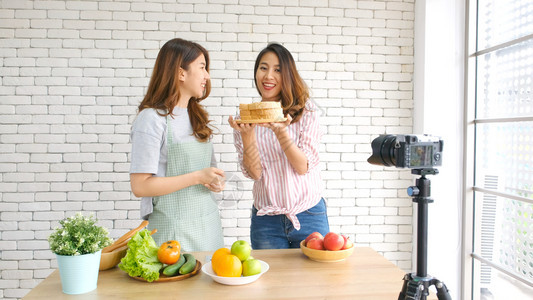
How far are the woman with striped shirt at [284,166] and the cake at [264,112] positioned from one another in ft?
0.45

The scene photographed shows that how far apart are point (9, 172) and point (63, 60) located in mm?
1149

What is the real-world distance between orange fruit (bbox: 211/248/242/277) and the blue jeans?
2.34 ft

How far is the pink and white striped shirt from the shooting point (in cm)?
247

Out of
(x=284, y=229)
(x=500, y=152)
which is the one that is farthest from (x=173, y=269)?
(x=500, y=152)

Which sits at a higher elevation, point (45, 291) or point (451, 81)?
point (451, 81)

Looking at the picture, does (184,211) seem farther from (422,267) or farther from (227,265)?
(422,267)

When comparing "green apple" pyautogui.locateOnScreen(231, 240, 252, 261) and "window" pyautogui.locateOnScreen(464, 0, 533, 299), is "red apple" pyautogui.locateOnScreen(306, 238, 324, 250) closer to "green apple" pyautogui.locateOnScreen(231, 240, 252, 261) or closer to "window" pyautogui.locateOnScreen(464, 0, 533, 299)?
"green apple" pyautogui.locateOnScreen(231, 240, 252, 261)

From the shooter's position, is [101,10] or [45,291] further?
[101,10]

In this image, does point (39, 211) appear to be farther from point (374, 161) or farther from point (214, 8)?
point (374, 161)

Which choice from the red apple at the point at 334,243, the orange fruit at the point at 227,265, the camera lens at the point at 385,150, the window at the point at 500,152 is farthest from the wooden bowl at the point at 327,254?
the window at the point at 500,152

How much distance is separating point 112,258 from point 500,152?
3.21m

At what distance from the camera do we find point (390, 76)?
4.23 metres

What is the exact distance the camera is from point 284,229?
249cm

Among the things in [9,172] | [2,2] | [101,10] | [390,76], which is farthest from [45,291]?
[390,76]
